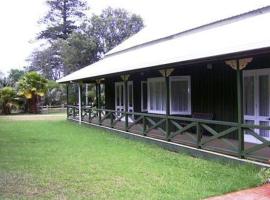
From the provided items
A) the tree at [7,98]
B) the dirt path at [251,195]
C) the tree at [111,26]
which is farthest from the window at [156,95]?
the tree at [111,26]

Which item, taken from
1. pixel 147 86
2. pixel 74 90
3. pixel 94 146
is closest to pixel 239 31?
pixel 94 146

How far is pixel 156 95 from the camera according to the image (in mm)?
20281

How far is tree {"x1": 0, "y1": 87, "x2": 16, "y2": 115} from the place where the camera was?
133 feet

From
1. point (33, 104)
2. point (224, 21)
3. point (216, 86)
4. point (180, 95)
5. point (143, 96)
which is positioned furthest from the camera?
point (33, 104)

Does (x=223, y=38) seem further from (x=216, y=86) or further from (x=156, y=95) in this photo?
(x=156, y=95)

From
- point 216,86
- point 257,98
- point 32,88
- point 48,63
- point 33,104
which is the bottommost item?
point 33,104

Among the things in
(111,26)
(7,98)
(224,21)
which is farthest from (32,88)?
(224,21)

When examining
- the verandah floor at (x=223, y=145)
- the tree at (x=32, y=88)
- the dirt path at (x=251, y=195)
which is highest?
the tree at (x=32, y=88)

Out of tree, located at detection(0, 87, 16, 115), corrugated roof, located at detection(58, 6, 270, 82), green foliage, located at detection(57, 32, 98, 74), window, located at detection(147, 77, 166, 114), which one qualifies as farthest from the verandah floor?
green foliage, located at detection(57, 32, 98, 74)

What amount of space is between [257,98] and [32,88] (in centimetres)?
3062

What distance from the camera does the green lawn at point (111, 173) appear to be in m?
8.70

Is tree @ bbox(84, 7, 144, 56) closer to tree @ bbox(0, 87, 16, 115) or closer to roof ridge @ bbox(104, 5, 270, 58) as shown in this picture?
tree @ bbox(0, 87, 16, 115)

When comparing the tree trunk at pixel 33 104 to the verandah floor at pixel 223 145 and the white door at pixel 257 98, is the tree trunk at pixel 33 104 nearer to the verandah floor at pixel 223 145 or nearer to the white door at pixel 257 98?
the verandah floor at pixel 223 145

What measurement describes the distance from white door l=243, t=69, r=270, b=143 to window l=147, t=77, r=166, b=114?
5644 mm
